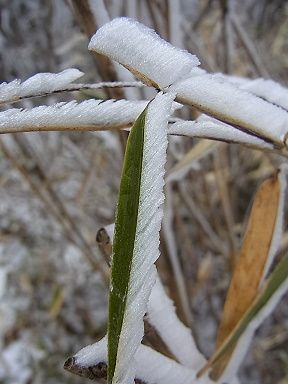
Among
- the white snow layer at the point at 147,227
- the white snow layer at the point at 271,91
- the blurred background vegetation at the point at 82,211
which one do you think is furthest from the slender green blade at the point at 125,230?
the blurred background vegetation at the point at 82,211

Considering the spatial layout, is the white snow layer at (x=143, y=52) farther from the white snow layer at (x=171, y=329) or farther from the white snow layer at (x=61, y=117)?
the white snow layer at (x=171, y=329)

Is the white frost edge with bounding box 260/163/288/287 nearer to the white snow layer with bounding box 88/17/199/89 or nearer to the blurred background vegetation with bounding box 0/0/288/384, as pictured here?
the white snow layer with bounding box 88/17/199/89

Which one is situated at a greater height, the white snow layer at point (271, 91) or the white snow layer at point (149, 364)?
the white snow layer at point (271, 91)

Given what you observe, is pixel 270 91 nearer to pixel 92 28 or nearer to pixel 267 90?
pixel 267 90

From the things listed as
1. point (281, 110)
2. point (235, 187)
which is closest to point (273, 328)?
point (235, 187)

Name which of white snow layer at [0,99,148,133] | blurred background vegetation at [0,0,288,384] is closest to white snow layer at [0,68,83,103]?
white snow layer at [0,99,148,133]

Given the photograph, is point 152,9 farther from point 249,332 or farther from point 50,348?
point 50,348

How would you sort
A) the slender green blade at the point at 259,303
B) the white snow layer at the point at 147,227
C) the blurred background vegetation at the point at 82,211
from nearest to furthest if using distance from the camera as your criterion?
1. the white snow layer at the point at 147,227
2. the slender green blade at the point at 259,303
3. the blurred background vegetation at the point at 82,211
